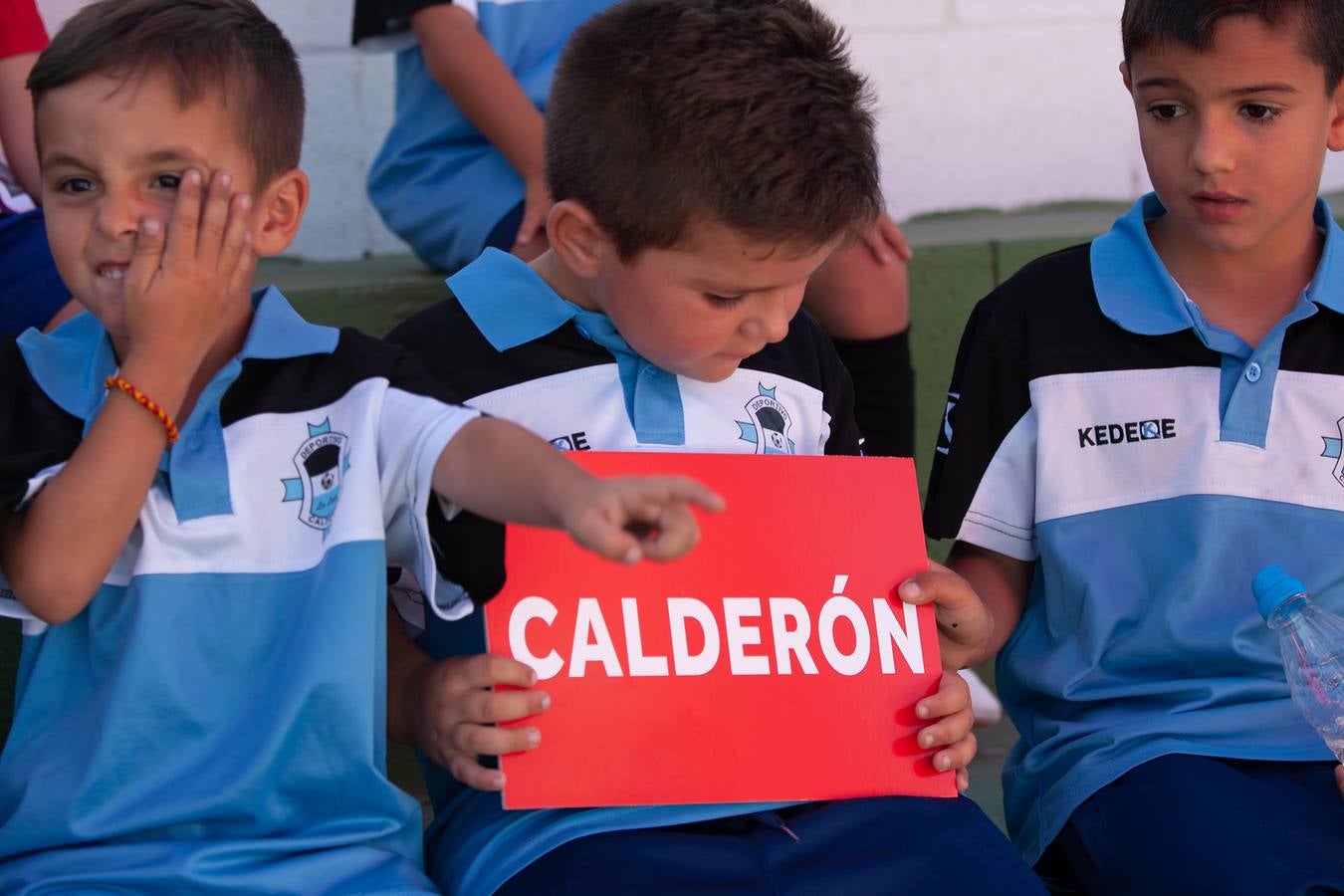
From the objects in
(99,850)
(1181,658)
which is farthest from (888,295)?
(99,850)

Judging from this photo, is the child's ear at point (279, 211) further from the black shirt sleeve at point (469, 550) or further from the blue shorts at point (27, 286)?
the blue shorts at point (27, 286)

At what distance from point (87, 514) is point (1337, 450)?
1.50 m

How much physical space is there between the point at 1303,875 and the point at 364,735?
3.40 ft

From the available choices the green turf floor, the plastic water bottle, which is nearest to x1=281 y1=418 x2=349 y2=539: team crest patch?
the plastic water bottle

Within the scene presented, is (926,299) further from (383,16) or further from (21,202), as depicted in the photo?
(21,202)

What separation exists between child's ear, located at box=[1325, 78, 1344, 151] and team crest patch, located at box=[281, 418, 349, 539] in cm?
137

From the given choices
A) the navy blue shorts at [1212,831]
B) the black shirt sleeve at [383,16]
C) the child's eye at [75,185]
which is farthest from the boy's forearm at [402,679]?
the black shirt sleeve at [383,16]

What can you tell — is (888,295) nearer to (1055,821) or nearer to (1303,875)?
(1055,821)

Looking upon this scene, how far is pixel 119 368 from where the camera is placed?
162 centimetres

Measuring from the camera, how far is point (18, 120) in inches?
96.7

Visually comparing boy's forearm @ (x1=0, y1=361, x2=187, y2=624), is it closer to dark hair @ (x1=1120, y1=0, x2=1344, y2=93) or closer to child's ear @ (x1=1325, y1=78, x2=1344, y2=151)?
dark hair @ (x1=1120, y1=0, x2=1344, y2=93)

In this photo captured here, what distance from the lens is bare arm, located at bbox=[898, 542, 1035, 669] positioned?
5.90ft

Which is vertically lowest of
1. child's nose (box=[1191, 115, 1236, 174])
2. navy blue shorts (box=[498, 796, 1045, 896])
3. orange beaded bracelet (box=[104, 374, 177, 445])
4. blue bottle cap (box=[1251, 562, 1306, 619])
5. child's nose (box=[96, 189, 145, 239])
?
navy blue shorts (box=[498, 796, 1045, 896])

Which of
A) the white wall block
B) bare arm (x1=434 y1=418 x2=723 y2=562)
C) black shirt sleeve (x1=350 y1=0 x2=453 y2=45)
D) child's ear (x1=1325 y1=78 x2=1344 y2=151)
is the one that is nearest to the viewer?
bare arm (x1=434 y1=418 x2=723 y2=562)
